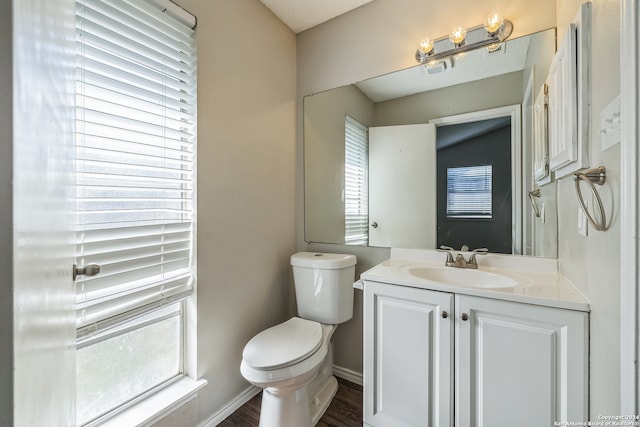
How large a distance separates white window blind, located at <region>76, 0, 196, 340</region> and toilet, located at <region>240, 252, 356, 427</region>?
520mm

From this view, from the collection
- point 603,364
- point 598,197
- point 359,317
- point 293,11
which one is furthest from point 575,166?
point 293,11

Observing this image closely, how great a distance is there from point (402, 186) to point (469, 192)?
37cm

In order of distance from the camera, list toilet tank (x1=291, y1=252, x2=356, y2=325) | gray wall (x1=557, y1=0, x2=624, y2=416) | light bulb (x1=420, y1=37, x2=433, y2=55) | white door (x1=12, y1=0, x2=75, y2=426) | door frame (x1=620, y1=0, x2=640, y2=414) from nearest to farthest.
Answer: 1. white door (x1=12, y1=0, x2=75, y2=426)
2. door frame (x1=620, y1=0, x2=640, y2=414)
3. gray wall (x1=557, y1=0, x2=624, y2=416)
4. light bulb (x1=420, y1=37, x2=433, y2=55)
5. toilet tank (x1=291, y1=252, x2=356, y2=325)

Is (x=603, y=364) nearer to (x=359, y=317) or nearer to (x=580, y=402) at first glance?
(x=580, y=402)

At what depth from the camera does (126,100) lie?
1.11 meters

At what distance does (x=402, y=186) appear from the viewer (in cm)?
168

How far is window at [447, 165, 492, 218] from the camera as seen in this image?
1437 millimetres

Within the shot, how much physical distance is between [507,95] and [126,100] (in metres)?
1.78

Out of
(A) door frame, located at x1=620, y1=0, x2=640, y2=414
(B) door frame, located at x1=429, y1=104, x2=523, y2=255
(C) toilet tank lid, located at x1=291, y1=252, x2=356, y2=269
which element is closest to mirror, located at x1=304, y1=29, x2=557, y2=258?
(B) door frame, located at x1=429, y1=104, x2=523, y2=255

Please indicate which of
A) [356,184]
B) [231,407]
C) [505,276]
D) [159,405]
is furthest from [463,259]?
[159,405]

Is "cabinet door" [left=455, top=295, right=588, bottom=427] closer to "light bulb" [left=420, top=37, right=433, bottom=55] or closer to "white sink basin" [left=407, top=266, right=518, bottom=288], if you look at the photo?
"white sink basin" [left=407, top=266, right=518, bottom=288]

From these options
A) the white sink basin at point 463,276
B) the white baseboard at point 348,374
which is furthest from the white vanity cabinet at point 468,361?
the white baseboard at point 348,374

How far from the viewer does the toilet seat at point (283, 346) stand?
3.97 ft

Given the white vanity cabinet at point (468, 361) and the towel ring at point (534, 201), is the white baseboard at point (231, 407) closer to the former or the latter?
the white vanity cabinet at point (468, 361)
